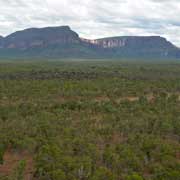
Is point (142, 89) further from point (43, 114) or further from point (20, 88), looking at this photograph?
point (43, 114)

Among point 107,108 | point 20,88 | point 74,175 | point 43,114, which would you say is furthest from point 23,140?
point 20,88

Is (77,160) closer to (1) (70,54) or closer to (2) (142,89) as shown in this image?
(2) (142,89)

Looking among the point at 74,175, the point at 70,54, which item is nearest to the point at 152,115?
the point at 74,175

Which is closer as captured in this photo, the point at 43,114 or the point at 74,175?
the point at 74,175

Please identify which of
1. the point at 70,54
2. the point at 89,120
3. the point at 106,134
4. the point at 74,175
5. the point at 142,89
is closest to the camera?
the point at 74,175

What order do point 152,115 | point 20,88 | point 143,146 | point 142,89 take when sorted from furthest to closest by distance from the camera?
point 142,89 → point 20,88 → point 152,115 → point 143,146

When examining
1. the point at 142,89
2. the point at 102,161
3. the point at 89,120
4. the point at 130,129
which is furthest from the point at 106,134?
the point at 142,89

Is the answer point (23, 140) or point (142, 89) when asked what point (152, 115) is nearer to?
point (23, 140)

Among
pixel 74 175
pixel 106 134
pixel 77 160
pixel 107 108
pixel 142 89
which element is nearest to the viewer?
pixel 74 175

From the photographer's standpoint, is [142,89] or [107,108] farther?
[142,89]

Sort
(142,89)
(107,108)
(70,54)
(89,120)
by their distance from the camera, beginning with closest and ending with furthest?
(89,120) < (107,108) < (142,89) < (70,54)
